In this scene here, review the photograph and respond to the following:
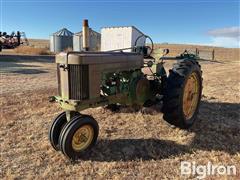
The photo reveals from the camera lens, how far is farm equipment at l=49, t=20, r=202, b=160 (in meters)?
4.14

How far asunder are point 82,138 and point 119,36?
24.0 m

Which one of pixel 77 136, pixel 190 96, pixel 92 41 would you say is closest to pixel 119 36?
pixel 92 41

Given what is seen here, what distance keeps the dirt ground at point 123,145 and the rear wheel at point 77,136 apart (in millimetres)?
144

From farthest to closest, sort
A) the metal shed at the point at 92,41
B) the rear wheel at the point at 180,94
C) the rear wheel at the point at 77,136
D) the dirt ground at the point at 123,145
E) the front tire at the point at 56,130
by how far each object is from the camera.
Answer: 1. the metal shed at the point at 92,41
2. the rear wheel at the point at 180,94
3. the front tire at the point at 56,130
4. the rear wheel at the point at 77,136
5. the dirt ground at the point at 123,145

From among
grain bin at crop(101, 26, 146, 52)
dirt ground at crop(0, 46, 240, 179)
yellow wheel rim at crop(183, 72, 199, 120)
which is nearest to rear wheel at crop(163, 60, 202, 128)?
yellow wheel rim at crop(183, 72, 199, 120)

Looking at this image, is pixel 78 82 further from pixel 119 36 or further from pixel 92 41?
pixel 92 41

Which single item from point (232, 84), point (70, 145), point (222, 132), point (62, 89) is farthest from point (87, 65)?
point (232, 84)

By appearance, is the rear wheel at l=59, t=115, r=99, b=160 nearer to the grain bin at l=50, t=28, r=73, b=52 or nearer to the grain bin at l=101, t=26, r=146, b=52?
the grain bin at l=101, t=26, r=146, b=52

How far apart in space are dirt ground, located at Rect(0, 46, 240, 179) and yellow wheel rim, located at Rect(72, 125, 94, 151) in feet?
0.57

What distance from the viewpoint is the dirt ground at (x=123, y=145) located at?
156 inches

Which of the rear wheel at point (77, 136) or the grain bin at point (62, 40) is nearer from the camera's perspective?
the rear wheel at point (77, 136)

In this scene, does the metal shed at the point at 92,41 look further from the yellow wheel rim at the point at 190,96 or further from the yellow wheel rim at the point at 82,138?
the yellow wheel rim at the point at 82,138

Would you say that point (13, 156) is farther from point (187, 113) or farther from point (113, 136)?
point (187, 113)

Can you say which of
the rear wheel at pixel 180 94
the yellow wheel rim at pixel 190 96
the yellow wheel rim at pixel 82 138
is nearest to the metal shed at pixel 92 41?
the yellow wheel rim at pixel 190 96
